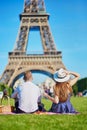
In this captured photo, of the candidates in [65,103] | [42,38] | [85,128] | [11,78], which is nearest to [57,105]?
[65,103]

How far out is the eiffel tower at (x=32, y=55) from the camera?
57844mm

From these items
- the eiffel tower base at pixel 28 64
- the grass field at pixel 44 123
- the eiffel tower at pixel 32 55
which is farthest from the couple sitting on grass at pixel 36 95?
the eiffel tower base at pixel 28 64

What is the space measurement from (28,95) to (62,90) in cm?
81

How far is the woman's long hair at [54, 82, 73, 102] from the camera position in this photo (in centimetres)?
959

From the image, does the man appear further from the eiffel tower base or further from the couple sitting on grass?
the eiffel tower base

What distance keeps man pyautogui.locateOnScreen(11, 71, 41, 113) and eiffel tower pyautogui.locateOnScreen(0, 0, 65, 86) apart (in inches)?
1831

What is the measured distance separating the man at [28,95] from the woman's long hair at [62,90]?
452mm

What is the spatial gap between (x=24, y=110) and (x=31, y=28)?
181 ft

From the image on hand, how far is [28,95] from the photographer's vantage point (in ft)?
31.0

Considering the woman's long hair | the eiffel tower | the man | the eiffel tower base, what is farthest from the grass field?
the eiffel tower base

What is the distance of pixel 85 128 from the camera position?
24.0ft

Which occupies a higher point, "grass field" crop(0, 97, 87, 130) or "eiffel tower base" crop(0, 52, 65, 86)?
"eiffel tower base" crop(0, 52, 65, 86)

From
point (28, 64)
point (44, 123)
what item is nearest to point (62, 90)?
point (44, 123)

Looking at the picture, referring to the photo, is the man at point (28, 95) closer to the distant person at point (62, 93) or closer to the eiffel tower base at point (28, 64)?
the distant person at point (62, 93)
